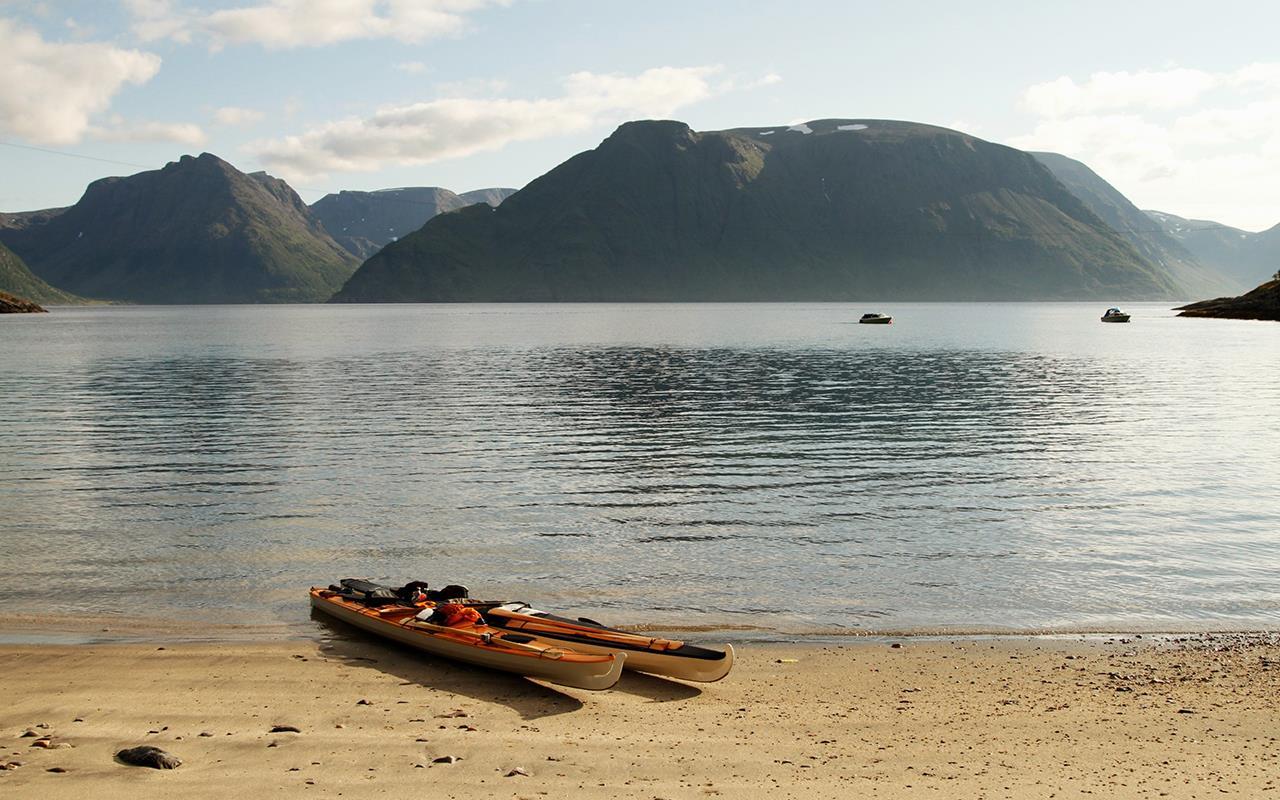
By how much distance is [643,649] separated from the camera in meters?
15.4

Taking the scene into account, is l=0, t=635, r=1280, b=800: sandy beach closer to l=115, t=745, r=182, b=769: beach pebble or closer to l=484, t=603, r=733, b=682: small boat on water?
l=115, t=745, r=182, b=769: beach pebble

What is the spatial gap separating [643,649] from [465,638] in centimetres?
285

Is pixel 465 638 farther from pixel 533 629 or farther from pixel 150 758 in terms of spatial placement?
pixel 150 758

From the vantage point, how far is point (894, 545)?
24656 mm

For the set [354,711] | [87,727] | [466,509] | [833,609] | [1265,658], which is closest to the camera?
[87,727]

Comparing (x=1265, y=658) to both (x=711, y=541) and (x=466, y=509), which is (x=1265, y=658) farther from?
(x=466, y=509)

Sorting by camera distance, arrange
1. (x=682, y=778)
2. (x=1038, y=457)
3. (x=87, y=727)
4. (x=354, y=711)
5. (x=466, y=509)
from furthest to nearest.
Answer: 1. (x=1038, y=457)
2. (x=466, y=509)
3. (x=354, y=711)
4. (x=87, y=727)
5. (x=682, y=778)

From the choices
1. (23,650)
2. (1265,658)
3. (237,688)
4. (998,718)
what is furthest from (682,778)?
(23,650)

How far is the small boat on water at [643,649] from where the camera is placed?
595 inches

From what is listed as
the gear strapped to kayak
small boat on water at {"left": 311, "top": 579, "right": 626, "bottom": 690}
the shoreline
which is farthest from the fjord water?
the gear strapped to kayak

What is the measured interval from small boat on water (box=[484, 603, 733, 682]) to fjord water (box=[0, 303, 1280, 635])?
3.02 metres

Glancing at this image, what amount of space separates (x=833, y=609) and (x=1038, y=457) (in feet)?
72.5

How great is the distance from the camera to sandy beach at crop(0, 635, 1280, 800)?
11508mm

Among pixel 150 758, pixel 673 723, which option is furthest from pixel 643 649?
pixel 150 758
